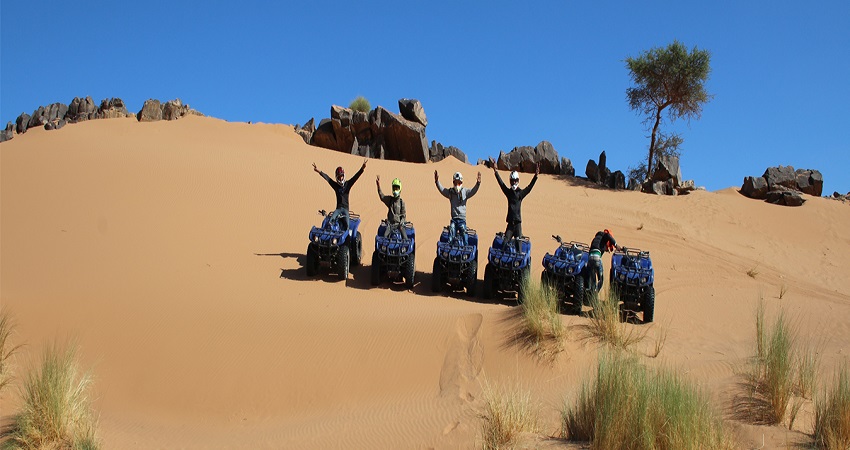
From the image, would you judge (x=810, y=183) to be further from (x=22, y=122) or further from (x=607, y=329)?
(x=22, y=122)

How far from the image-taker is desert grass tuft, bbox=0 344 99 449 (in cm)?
669

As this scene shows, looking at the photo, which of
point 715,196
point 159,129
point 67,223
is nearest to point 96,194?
point 67,223

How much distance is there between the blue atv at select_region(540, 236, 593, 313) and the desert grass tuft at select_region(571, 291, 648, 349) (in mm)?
1360

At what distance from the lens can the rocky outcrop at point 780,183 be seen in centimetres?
2703

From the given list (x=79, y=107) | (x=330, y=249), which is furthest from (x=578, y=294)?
(x=79, y=107)

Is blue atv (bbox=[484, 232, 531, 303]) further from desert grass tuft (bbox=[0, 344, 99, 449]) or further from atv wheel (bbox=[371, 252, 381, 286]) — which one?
desert grass tuft (bbox=[0, 344, 99, 449])

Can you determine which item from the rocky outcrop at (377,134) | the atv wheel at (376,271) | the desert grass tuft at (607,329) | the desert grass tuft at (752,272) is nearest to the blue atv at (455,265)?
the atv wheel at (376,271)

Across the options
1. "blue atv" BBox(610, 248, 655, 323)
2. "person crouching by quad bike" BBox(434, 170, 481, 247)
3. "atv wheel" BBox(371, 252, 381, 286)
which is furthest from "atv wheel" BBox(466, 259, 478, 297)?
"blue atv" BBox(610, 248, 655, 323)

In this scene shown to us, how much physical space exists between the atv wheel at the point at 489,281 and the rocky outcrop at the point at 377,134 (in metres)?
15.0

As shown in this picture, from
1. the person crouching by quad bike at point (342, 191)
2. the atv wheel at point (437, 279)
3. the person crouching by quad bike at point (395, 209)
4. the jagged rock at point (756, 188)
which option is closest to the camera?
the atv wheel at point (437, 279)

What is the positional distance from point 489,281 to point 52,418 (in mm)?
7488

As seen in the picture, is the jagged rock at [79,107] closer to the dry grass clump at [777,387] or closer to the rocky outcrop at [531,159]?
the rocky outcrop at [531,159]

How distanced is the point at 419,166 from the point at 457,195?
13.1m

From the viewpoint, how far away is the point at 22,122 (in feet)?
103
